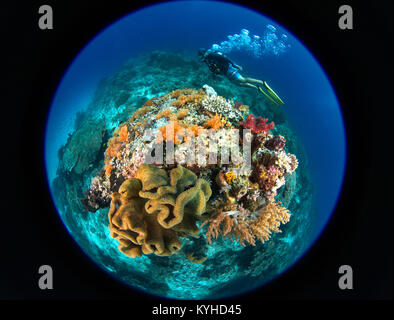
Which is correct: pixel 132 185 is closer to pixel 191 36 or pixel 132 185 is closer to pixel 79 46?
pixel 79 46

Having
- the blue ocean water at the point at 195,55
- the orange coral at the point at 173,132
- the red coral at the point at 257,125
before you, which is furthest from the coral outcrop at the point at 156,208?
the blue ocean water at the point at 195,55

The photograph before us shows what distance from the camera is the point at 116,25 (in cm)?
497

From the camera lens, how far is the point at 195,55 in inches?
253

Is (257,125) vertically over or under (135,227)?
over

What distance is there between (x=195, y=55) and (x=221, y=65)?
1.30 meters

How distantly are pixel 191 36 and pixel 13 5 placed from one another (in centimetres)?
458

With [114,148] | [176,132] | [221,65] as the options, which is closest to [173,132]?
[176,132]

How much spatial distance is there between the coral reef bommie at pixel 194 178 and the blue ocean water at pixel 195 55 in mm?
2289

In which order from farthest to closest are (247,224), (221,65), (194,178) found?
(221,65) < (247,224) < (194,178)

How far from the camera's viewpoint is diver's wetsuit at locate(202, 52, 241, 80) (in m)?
5.68

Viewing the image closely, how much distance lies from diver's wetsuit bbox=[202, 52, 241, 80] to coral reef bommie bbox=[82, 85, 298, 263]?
2.59 meters

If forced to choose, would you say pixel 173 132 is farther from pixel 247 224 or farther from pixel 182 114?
pixel 247 224

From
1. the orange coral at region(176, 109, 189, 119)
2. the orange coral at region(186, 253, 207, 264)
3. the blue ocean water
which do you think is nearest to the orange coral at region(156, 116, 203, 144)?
the orange coral at region(176, 109, 189, 119)

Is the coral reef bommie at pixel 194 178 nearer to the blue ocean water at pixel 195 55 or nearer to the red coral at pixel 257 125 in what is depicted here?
the red coral at pixel 257 125
